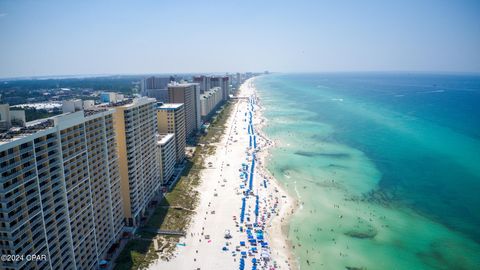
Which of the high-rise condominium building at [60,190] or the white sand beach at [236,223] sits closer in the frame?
the high-rise condominium building at [60,190]

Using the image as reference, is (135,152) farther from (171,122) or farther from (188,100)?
(188,100)

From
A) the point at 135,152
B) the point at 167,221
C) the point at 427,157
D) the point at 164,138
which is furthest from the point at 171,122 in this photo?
the point at 427,157

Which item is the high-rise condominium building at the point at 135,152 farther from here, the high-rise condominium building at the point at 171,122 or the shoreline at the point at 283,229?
the shoreline at the point at 283,229

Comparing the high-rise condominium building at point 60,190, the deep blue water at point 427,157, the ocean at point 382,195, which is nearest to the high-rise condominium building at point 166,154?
the high-rise condominium building at point 60,190

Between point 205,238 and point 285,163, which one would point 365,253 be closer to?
point 205,238

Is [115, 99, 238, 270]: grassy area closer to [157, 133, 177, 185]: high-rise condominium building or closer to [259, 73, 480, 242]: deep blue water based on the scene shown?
[157, 133, 177, 185]: high-rise condominium building

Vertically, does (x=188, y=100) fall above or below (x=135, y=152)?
above
